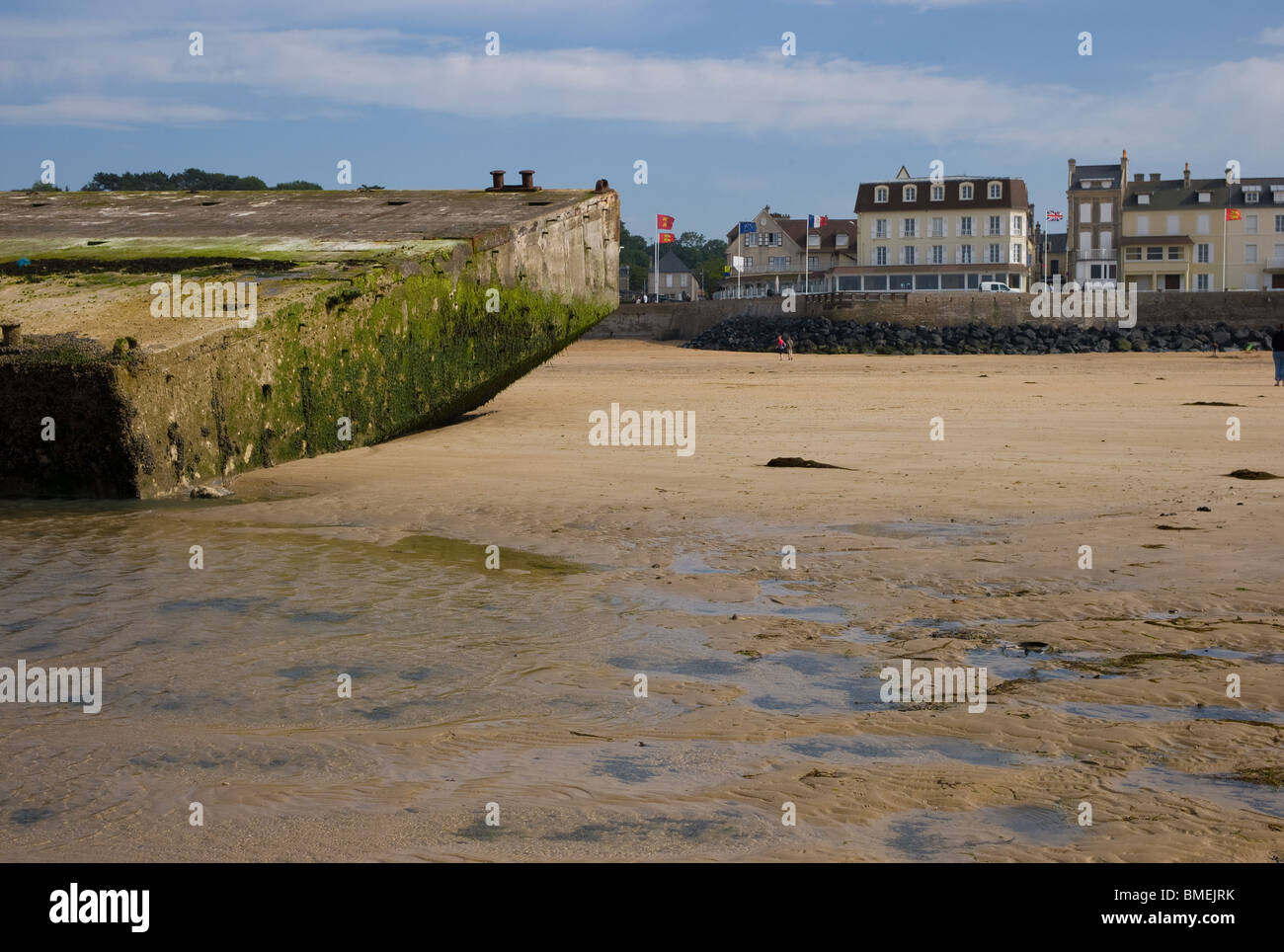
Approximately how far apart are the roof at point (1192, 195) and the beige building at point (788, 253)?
60.6ft

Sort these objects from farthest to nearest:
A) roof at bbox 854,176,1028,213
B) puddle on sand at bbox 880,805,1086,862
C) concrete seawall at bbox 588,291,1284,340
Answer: roof at bbox 854,176,1028,213
concrete seawall at bbox 588,291,1284,340
puddle on sand at bbox 880,805,1086,862

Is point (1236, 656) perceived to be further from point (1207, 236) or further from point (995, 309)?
point (1207, 236)

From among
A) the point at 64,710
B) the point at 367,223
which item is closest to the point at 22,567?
the point at 64,710

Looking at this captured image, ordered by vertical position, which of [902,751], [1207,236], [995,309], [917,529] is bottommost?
[902,751]

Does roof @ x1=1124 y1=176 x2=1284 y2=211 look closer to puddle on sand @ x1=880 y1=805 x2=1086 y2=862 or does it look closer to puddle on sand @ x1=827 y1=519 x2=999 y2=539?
puddle on sand @ x1=827 y1=519 x2=999 y2=539

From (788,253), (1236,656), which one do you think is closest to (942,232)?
(788,253)

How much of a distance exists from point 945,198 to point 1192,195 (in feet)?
55.2

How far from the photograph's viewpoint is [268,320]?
30.1 ft

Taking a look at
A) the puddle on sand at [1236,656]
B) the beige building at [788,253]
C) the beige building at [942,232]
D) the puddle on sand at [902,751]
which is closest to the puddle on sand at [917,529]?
the puddle on sand at [1236,656]

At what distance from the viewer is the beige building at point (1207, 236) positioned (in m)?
77.1

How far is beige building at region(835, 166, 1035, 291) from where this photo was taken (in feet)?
245

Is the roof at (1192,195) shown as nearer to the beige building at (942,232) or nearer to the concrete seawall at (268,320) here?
the beige building at (942,232)

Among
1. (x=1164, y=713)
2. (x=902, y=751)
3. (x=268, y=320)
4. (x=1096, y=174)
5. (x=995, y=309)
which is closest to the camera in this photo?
(x=902, y=751)

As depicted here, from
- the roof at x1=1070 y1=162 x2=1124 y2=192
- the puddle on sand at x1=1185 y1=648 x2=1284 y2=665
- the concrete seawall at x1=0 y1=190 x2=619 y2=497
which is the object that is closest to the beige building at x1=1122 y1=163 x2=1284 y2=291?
the roof at x1=1070 y1=162 x2=1124 y2=192
